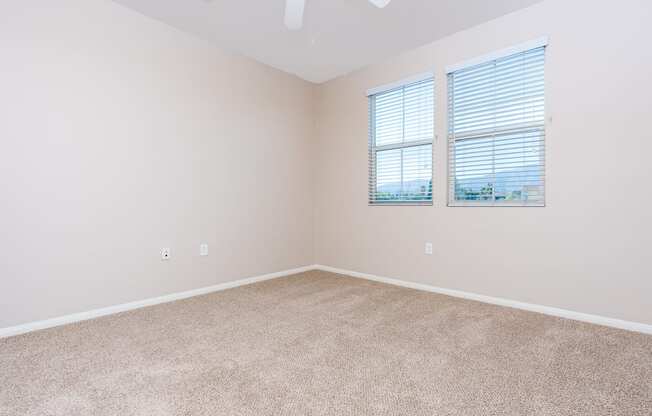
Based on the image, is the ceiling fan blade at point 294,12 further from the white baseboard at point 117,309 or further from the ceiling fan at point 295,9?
the white baseboard at point 117,309

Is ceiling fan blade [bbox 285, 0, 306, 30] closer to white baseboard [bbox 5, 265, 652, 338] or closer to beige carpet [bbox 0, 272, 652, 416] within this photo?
beige carpet [bbox 0, 272, 652, 416]

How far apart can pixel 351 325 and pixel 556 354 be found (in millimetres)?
1239

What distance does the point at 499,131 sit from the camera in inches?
114

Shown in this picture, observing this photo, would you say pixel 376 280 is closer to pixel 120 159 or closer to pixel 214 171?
pixel 214 171

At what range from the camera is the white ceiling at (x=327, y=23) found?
2660 millimetres

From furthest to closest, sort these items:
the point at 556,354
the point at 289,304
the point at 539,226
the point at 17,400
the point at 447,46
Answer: the point at 447,46 → the point at 289,304 → the point at 539,226 → the point at 556,354 → the point at 17,400

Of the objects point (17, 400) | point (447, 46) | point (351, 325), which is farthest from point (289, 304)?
point (447, 46)

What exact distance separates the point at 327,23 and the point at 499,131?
70.2 inches

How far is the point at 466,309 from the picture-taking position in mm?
2732

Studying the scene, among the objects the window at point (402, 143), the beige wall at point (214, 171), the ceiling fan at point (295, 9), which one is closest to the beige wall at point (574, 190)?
the beige wall at point (214, 171)

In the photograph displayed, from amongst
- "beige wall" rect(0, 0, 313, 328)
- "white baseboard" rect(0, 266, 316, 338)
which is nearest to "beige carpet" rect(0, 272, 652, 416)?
"white baseboard" rect(0, 266, 316, 338)

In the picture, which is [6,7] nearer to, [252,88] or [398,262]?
[252,88]

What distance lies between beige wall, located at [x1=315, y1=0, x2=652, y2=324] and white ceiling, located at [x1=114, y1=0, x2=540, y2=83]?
24cm

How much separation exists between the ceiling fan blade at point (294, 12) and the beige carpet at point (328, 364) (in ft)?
6.69
